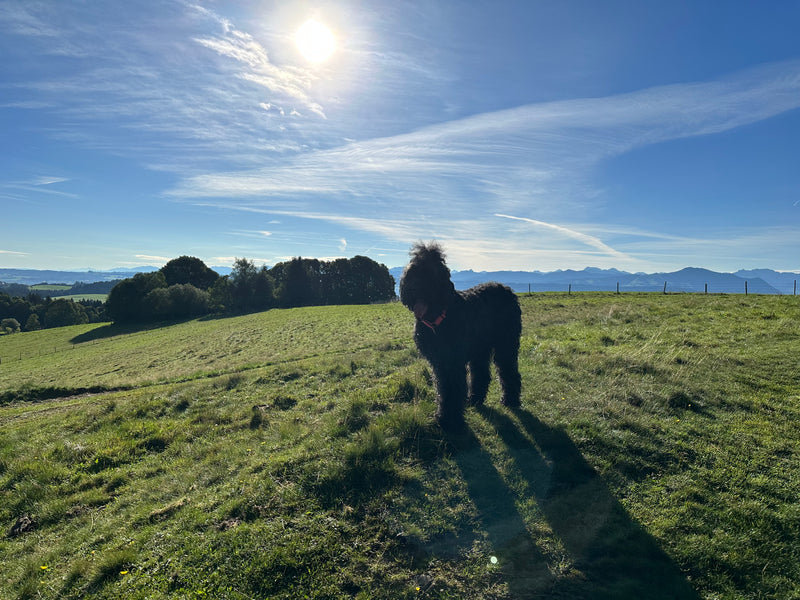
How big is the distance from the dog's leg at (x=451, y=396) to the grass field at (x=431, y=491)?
274 millimetres

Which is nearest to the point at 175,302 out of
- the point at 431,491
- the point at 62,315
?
the point at 62,315

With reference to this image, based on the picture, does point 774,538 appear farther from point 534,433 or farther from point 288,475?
point 288,475

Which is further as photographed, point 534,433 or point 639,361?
point 639,361

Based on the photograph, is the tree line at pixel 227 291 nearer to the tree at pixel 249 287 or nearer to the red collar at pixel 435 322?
the tree at pixel 249 287

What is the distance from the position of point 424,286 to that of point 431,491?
3.23m

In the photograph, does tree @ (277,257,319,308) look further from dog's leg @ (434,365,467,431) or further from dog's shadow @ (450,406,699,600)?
dog's shadow @ (450,406,699,600)

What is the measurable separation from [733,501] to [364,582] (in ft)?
13.9

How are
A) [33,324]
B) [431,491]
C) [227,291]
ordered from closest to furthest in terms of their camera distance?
[431,491], [227,291], [33,324]

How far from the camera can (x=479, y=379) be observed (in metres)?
7.33

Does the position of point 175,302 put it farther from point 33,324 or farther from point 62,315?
point 33,324

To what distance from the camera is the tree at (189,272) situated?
207 feet

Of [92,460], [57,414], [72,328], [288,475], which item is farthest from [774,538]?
[72,328]

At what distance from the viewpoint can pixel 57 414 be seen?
1068cm

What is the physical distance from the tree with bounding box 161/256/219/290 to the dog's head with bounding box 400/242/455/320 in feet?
219
